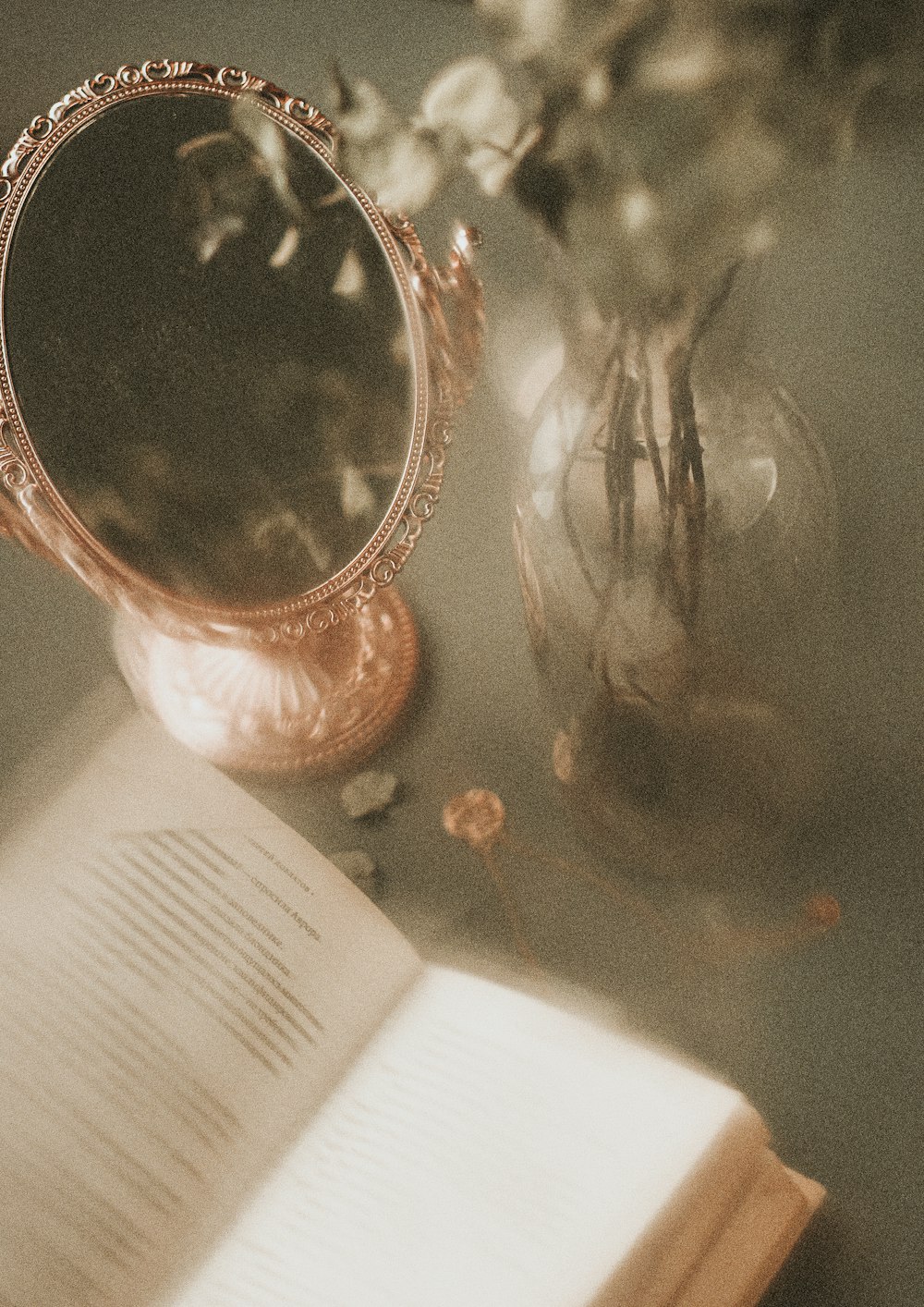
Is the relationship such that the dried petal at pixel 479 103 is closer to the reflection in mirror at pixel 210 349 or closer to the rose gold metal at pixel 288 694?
the reflection in mirror at pixel 210 349

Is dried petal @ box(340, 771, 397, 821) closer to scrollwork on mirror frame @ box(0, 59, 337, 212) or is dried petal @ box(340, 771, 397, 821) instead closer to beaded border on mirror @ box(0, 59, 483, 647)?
beaded border on mirror @ box(0, 59, 483, 647)

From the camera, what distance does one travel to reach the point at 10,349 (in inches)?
22.0

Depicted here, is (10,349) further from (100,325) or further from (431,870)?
(431,870)

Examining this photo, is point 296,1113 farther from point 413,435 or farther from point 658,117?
point 658,117

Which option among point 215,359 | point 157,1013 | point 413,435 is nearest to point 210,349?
point 215,359

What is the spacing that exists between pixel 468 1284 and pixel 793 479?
46cm

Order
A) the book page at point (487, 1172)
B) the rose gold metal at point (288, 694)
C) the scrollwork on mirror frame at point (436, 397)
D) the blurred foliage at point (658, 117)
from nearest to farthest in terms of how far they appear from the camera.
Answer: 1. the blurred foliage at point (658, 117)
2. the book page at point (487, 1172)
3. the scrollwork on mirror frame at point (436, 397)
4. the rose gold metal at point (288, 694)

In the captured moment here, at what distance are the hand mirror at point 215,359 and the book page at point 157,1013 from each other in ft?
0.42

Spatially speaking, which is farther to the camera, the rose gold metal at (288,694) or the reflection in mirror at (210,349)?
the rose gold metal at (288,694)

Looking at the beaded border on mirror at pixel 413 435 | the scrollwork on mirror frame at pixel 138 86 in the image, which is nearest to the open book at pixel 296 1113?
the beaded border on mirror at pixel 413 435

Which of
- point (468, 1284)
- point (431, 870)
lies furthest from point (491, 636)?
point (468, 1284)

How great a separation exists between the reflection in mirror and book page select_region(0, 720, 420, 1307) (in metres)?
0.15

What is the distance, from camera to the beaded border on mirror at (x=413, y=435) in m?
0.54

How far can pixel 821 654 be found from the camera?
0.71 meters
